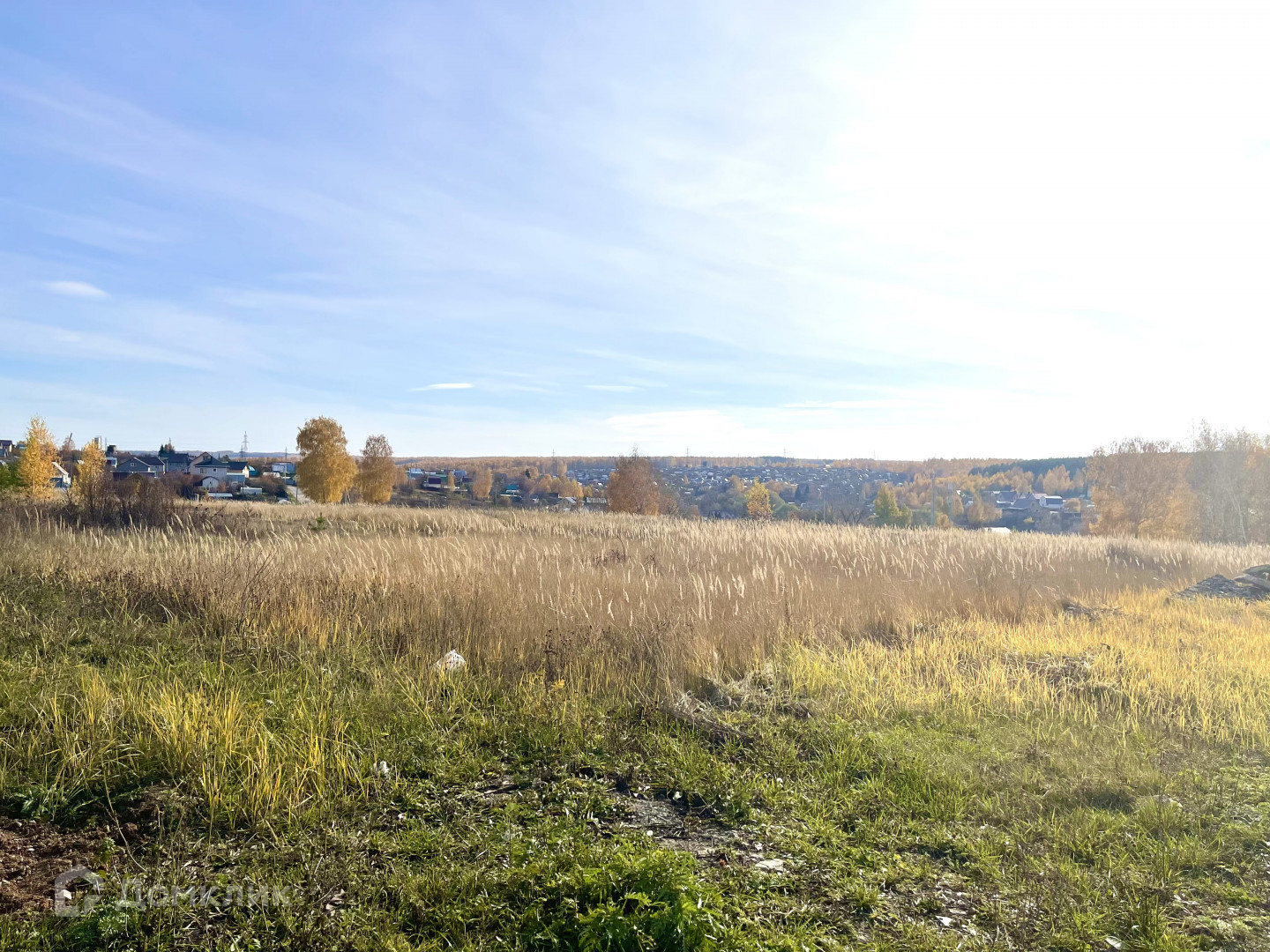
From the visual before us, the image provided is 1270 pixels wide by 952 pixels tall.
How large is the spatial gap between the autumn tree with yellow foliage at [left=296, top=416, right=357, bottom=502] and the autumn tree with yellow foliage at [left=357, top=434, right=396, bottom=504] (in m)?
6.40

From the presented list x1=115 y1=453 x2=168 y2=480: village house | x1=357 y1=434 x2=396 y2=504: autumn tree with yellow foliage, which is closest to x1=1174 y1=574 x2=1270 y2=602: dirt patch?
x1=357 y1=434 x2=396 y2=504: autumn tree with yellow foliage

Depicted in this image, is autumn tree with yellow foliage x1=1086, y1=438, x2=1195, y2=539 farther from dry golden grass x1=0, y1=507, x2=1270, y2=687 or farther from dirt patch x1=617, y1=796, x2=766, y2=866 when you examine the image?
dirt patch x1=617, y1=796, x2=766, y2=866

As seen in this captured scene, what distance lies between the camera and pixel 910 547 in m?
14.5

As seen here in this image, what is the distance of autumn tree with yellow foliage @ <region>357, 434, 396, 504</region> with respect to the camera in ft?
214

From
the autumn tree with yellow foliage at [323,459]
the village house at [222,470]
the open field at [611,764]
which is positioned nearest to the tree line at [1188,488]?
the open field at [611,764]

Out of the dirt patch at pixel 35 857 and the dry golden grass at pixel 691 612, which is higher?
the dry golden grass at pixel 691 612

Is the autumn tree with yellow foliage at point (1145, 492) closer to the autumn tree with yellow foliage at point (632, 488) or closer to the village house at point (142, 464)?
the autumn tree with yellow foliage at point (632, 488)

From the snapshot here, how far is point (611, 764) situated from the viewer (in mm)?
4477

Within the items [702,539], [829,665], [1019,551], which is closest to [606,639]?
[829,665]

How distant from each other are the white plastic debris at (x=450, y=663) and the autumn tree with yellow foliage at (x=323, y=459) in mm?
55638

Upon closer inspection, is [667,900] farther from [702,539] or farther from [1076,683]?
[702,539]

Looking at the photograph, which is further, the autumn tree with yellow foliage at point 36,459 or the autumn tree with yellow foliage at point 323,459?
the autumn tree with yellow foliage at point 323,459

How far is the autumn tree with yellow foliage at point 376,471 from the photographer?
6531 centimetres

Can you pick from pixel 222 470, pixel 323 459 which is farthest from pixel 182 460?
pixel 323 459
